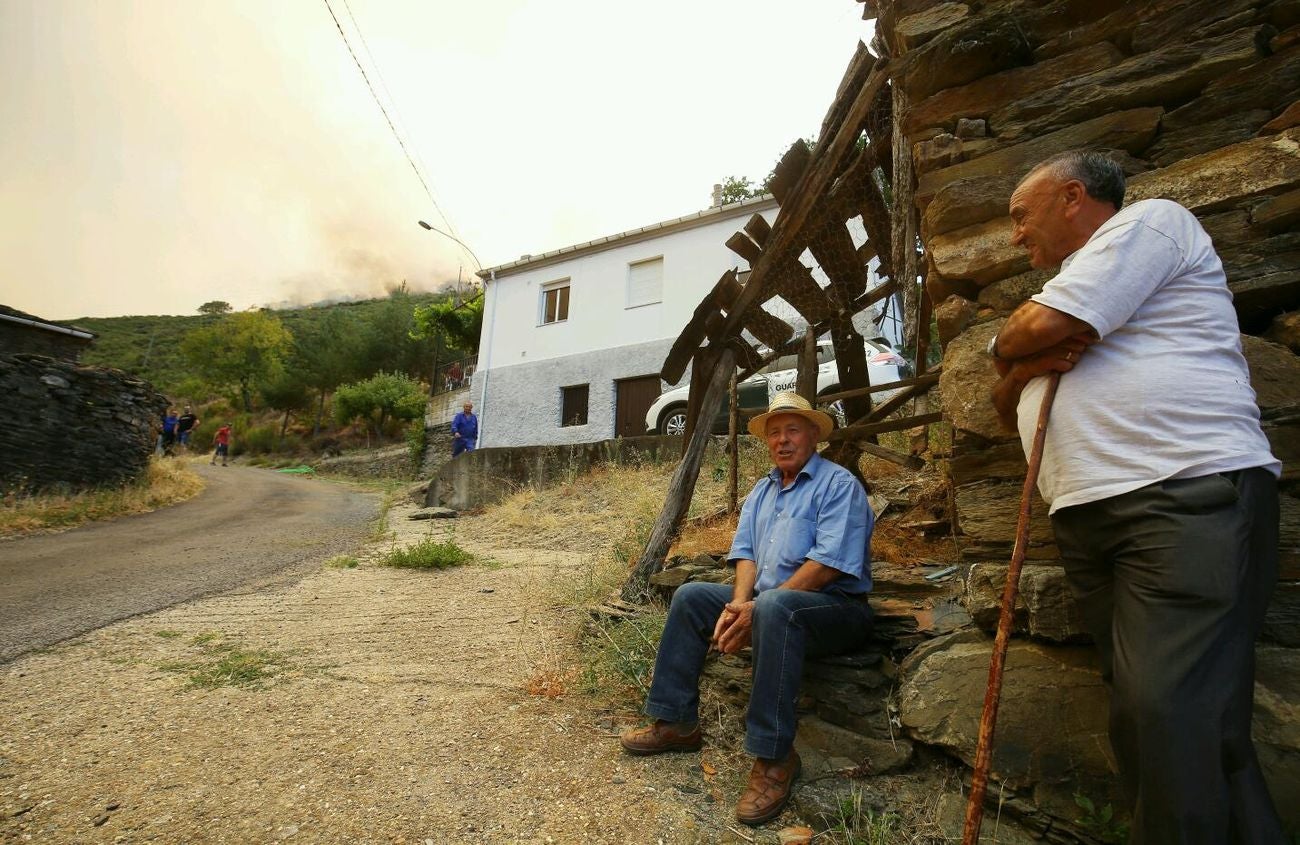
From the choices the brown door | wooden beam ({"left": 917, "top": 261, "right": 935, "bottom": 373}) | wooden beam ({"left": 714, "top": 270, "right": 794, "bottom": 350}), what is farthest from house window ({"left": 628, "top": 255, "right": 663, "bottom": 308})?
wooden beam ({"left": 917, "top": 261, "right": 935, "bottom": 373})

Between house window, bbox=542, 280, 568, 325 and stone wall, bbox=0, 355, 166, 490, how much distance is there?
919 cm

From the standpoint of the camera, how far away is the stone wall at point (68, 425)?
10203 millimetres

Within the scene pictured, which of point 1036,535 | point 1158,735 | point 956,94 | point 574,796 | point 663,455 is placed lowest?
point 574,796

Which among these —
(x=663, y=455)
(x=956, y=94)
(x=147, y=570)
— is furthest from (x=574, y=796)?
(x=663, y=455)

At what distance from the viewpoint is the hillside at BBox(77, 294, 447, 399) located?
46219 millimetres

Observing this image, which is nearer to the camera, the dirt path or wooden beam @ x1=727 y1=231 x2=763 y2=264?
the dirt path

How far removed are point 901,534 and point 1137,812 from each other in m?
2.93

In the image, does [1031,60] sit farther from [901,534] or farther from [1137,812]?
[901,534]

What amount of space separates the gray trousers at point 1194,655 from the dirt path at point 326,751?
1250 mm

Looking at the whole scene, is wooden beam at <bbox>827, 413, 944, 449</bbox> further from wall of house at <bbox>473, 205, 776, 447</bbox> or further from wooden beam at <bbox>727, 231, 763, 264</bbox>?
wall of house at <bbox>473, 205, 776, 447</bbox>

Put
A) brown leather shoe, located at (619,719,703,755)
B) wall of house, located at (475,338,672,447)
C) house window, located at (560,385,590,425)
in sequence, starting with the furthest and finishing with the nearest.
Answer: house window, located at (560,385,590,425) → wall of house, located at (475,338,672,447) → brown leather shoe, located at (619,719,703,755)

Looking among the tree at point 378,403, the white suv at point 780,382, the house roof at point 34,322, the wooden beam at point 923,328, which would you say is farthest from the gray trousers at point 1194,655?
the tree at point 378,403

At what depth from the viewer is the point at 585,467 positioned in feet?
36.1

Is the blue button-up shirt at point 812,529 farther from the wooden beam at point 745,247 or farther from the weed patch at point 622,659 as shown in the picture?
the wooden beam at point 745,247
